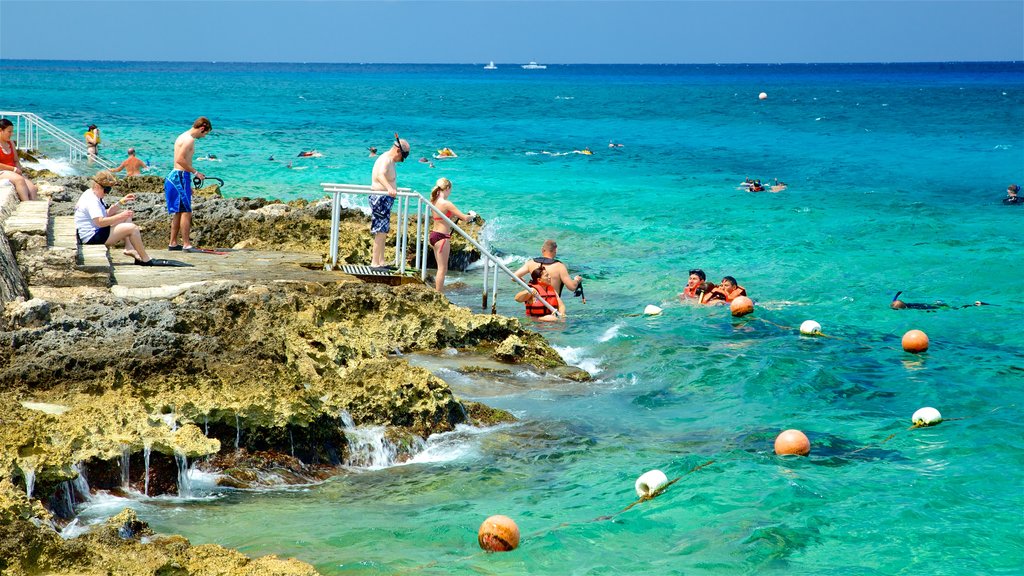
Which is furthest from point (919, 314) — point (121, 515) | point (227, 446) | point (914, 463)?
point (121, 515)

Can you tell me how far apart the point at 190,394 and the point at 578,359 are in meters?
5.44

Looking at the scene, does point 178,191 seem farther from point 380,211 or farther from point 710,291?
point 710,291

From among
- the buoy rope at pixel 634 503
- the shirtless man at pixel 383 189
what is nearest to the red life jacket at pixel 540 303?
the shirtless man at pixel 383 189

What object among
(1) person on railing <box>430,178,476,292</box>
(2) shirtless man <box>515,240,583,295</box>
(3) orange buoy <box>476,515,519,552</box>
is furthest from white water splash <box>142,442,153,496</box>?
(2) shirtless man <box>515,240,583,295</box>

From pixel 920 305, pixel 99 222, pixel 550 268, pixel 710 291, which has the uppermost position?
pixel 99 222

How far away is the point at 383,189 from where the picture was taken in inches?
470

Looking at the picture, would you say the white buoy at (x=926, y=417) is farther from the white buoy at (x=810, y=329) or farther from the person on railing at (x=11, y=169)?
the person on railing at (x=11, y=169)

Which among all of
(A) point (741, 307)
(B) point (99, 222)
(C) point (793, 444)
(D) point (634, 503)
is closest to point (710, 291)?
(A) point (741, 307)

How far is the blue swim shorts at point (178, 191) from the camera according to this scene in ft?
41.5

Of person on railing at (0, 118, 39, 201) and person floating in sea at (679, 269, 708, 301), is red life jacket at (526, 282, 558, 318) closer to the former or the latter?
person floating in sea at (679, 269, 708, 301)

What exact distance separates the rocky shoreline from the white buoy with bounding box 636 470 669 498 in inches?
68.7

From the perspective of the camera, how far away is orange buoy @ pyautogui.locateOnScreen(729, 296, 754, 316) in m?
14.6

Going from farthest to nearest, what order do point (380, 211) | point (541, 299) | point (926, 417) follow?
point (541, 299) → point (380, 211) → point (926, 417)

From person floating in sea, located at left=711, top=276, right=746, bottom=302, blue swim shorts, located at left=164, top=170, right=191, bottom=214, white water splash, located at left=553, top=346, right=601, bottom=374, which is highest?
blue swim shorts, located at left=164, top=170, right=191, bottom=214
